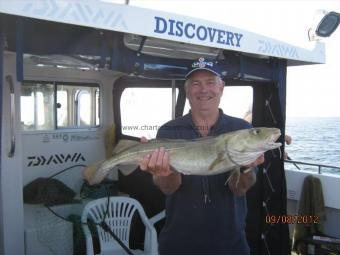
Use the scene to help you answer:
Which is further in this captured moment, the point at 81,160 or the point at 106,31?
the point at 81,160

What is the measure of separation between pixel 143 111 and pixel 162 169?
3.84 m

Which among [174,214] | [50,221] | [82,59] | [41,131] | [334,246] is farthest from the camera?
[41,131]

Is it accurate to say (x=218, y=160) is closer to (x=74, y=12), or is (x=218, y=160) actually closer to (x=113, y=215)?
(x=74, y=12)

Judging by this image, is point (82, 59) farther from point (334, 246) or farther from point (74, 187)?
point (334, 246)

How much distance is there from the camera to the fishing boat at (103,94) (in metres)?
3.06

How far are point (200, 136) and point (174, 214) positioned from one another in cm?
55

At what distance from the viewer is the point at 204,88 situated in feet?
9.22

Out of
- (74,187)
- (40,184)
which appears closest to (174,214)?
(40,184)

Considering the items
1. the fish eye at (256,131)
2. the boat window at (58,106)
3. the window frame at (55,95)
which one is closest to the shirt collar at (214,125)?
the fish eye at (256,131)

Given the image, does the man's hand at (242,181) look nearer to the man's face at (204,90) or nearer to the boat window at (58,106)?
the man's face at (204,90)

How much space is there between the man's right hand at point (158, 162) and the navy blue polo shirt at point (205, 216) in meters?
0.20

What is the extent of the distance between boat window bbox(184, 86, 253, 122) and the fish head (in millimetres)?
2877

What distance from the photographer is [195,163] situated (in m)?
2.61

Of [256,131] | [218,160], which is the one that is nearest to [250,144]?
[256,131]
